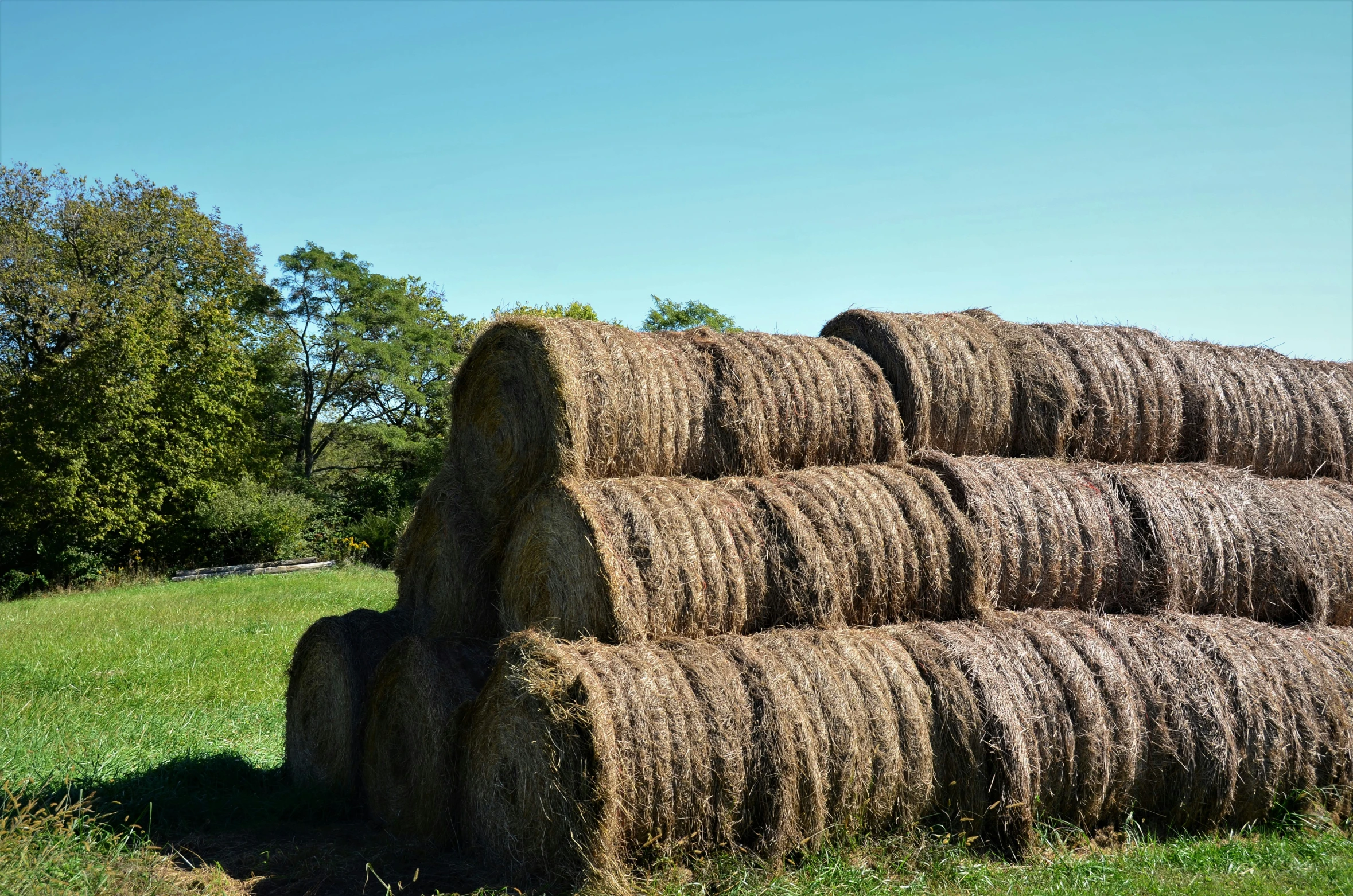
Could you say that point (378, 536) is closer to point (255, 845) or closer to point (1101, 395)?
point (255, 845)

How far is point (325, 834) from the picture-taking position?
668cm

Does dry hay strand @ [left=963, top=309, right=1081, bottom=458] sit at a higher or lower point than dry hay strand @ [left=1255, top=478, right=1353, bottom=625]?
higher

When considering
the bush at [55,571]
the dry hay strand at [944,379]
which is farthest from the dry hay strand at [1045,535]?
the bush at [55,571]

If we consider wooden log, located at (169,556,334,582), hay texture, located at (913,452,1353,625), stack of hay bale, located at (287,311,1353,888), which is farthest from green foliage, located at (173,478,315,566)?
hay texture, located at (913,452,1353,625)

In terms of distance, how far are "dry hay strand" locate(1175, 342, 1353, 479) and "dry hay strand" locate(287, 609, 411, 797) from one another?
7.07 metres

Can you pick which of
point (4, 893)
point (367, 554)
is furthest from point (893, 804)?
point (367, 554)

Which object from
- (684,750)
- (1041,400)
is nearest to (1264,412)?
(1041,400)

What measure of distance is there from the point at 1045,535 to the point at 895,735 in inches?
86.4

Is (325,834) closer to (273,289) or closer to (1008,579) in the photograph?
(1008,579)

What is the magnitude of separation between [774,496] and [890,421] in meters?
1.46

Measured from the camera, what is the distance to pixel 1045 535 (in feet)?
23.4

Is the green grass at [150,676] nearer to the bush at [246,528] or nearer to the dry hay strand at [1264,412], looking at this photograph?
the dry hay strand at [1264,412]

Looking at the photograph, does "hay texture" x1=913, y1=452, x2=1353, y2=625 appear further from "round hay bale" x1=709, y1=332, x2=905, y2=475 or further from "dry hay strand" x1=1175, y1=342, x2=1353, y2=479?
"dry hay strand" x1=1175, y1=342, x2=1353, y2=479

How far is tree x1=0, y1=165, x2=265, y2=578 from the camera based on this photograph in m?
29.3
